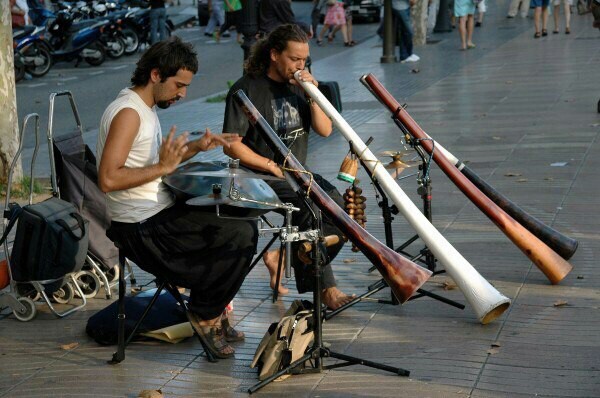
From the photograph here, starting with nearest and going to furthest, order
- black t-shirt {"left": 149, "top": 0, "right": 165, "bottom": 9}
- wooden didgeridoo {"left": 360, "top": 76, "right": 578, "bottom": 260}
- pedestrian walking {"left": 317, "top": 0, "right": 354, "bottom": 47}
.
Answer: wooden didgeridoo {"left": 360, "top": 76, "right": 578, "bottom": 260}
black t-shirt {"left": 149, "top": 0, "right": 165, "bottom": 9}
pedestrian walking {"left": 317, "top": 0, "right": 354, "bottom": 47}

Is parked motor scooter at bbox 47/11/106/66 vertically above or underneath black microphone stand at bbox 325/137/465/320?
underneath

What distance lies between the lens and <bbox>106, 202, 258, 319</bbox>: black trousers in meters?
5.23

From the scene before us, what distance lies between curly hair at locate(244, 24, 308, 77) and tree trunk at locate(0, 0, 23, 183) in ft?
13.3

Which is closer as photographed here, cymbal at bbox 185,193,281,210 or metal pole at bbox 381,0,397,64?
cymbal at bbox 185,193,281,210

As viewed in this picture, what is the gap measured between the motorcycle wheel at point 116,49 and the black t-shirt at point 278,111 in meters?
16.5

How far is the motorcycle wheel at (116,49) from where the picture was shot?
22.1 m

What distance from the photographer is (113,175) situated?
508cm

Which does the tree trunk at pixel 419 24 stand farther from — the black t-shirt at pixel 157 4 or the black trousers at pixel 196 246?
the black trousers at pixel 196 246

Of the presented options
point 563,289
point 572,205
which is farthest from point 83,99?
point 563,289

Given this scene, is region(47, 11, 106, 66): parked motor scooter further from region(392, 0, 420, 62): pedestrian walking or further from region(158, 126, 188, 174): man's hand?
region(158, 126, 188, 174): man's hand

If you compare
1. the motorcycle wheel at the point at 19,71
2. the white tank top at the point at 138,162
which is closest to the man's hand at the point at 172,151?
the white tank top at the point at 138,162

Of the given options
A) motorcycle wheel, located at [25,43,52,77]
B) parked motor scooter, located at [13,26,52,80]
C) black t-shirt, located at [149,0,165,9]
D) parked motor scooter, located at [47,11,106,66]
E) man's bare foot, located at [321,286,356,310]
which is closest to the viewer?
man's bare foot, located at [321,286,356,310]

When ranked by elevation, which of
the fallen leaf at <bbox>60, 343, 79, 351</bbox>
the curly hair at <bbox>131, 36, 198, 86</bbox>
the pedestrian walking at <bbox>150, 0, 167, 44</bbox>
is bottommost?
the pedestrian walking at <bbox>150, 0, 167, 44</bbox>

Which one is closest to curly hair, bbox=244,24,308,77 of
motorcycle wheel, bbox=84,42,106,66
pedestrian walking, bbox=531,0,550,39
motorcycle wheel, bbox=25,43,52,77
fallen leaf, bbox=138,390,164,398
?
fallen leaf, bbox=138,390,164,398
